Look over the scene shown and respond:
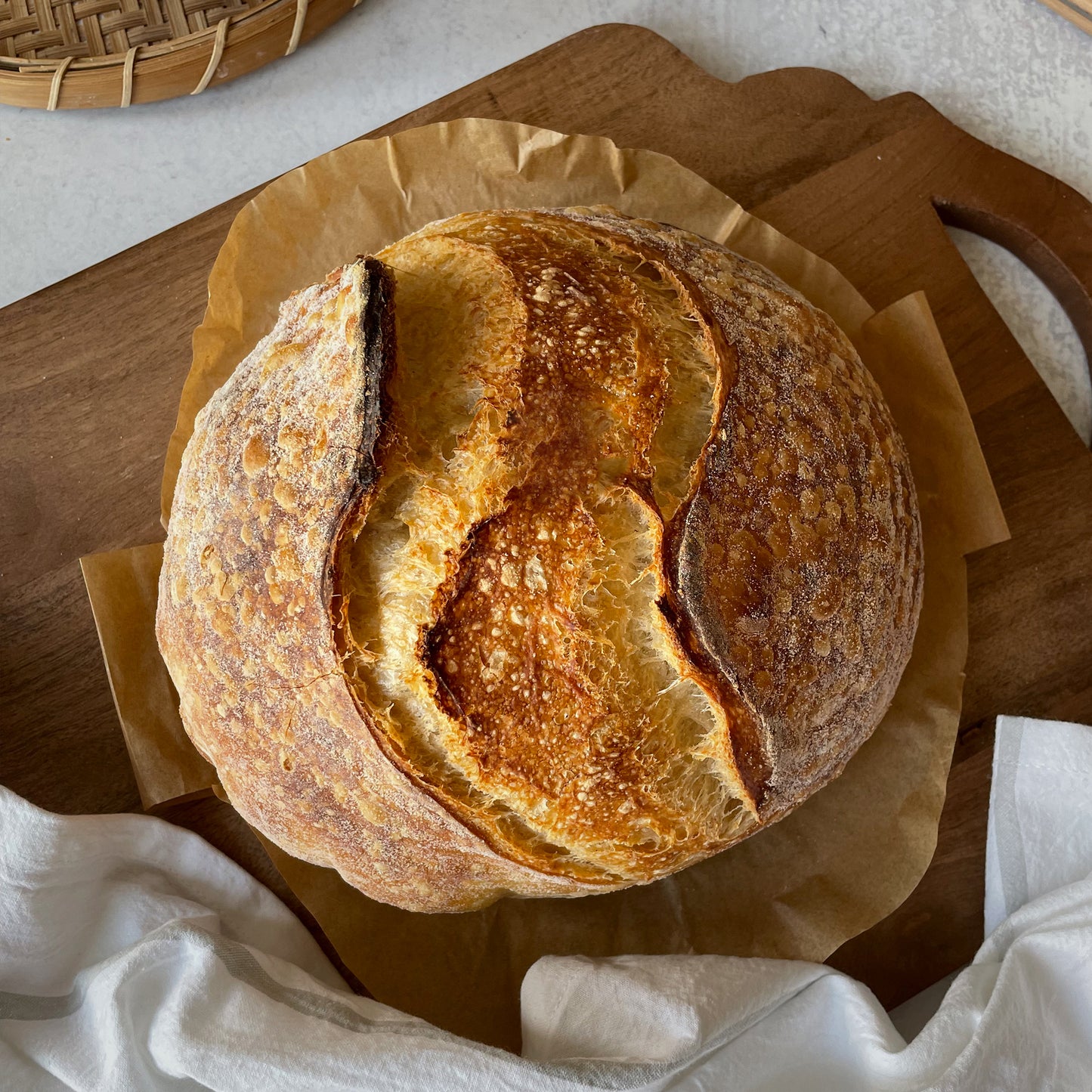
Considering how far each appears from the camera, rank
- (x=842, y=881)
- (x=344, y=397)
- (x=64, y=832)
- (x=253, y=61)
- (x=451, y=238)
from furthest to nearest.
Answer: (x=253, y=61) < (x=842, y=881) < (x=64, y=832) < (x=451, y=238) < (x=344, y=397)

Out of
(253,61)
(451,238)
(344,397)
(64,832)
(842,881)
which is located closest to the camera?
(344,397)

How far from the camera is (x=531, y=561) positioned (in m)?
1.06

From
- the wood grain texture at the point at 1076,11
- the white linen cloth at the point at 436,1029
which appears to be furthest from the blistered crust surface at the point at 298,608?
the wood grain texture at the point at 1076,11

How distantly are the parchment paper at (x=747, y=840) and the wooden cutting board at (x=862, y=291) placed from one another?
72 mm

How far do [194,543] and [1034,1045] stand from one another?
129 cm

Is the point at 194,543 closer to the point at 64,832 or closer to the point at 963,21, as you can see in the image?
the point at 64,832

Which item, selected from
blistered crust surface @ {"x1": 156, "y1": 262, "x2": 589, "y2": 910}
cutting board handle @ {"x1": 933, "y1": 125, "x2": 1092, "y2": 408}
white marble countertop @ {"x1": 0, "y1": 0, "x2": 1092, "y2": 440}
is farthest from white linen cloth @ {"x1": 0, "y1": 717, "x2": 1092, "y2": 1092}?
white marble countertop @ {"x1": 0, "y1": 0, "x2": 1092, "y2": 440}

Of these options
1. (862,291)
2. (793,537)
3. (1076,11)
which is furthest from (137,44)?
(1076,11)

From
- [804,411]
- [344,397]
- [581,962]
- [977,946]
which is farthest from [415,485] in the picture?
[977,946]

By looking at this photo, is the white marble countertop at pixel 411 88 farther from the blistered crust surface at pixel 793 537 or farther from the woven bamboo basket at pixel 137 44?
the blistered crust surface at pixel 793 537

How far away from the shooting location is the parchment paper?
147 cm

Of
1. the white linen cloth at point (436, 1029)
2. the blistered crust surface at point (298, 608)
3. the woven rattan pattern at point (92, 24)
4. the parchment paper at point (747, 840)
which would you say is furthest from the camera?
the woven rattan pattern at point (92, 24)

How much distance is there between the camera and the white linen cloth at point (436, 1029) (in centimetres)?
130

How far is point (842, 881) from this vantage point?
58.2 inches
